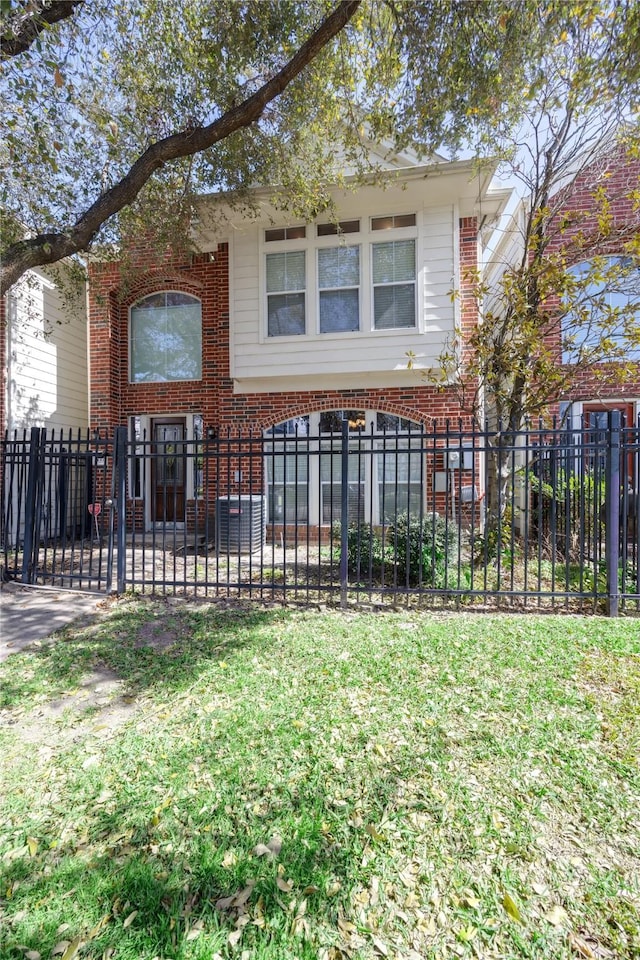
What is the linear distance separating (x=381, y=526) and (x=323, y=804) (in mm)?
4137

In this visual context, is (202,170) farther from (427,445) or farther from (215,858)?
(215,858)

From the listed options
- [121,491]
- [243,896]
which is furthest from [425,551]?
[243,896]

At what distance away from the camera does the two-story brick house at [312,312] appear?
832 cm

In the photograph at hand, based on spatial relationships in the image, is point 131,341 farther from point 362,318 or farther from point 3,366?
point 362,318

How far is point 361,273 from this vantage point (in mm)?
8633

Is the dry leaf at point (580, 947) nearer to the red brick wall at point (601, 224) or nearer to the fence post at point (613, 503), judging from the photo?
the fence post at point (613, 503)

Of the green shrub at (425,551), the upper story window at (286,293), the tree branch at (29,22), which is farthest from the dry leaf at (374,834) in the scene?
the upper story window at (286,293)

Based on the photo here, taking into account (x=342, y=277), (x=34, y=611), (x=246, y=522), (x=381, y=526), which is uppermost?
(x=342, y=277)

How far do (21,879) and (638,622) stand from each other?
17.3 ft

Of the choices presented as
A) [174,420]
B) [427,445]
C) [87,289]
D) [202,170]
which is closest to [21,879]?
[427,445]

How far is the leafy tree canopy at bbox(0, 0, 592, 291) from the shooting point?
5.36 m

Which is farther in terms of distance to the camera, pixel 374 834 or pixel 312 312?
pixel 312 312

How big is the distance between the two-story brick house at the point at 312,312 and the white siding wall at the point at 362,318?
0.02m

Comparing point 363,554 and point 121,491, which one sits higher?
point 121,491
